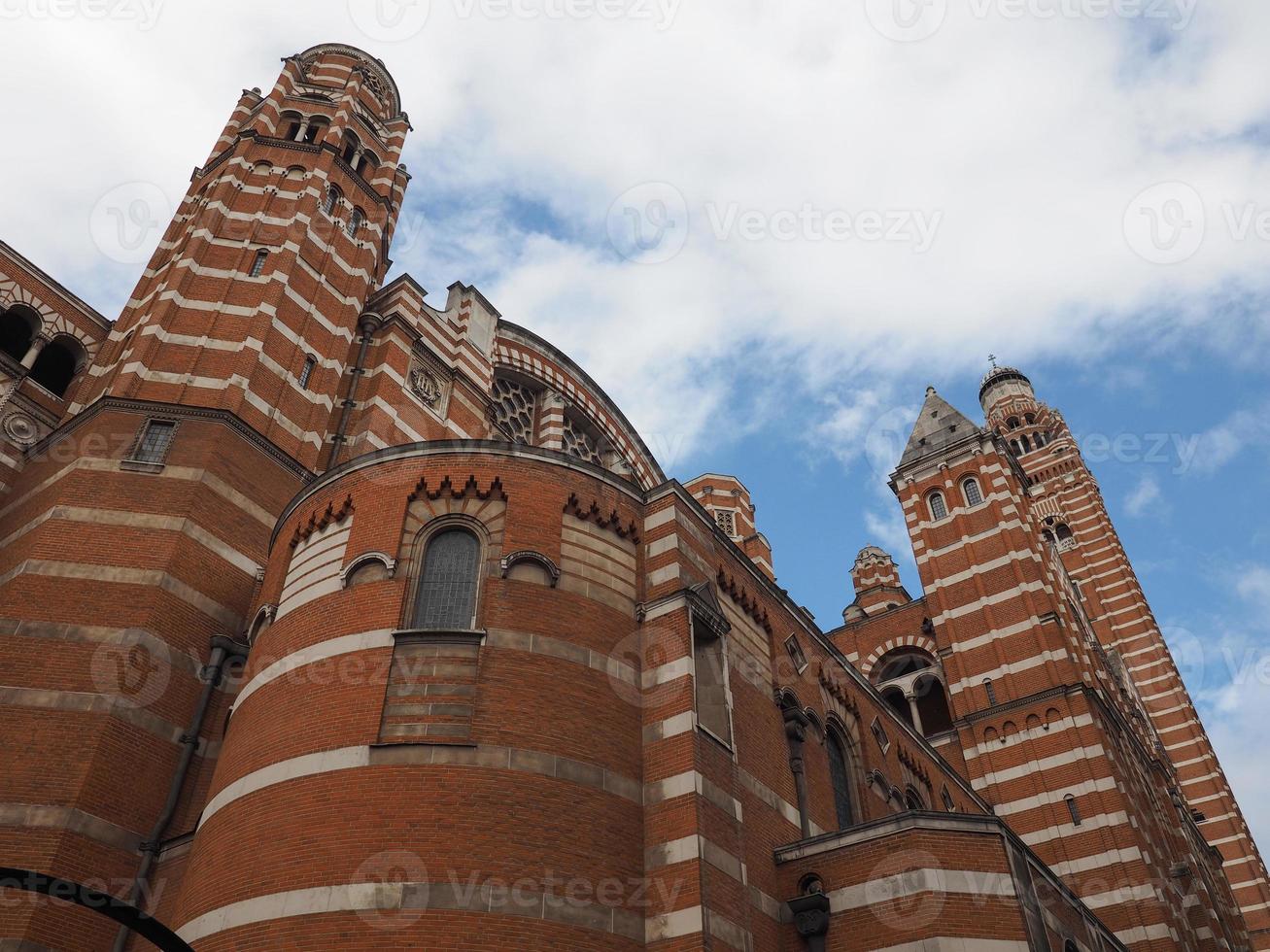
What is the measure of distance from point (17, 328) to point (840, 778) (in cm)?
2411

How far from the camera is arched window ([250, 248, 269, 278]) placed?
89.6 feet

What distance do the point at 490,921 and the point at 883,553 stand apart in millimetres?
45259

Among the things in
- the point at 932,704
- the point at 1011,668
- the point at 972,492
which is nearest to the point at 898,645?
the point at 932,704

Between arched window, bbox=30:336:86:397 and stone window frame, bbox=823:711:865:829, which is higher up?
arched window, bbox=30:336:86:397

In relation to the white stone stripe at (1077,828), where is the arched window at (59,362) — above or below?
above

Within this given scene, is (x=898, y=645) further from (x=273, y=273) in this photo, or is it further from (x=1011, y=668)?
(x=273, y=273)

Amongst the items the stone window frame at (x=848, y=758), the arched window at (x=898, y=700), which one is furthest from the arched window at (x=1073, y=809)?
the stone window frame at (x=848, y=758)

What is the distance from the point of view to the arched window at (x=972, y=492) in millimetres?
41844

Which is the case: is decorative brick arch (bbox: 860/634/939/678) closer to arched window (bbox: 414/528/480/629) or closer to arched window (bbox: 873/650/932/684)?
arched window (bbox: 873/650/932/684)

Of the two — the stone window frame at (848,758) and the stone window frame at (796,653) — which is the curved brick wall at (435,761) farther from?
the stone window frame at (848,758)

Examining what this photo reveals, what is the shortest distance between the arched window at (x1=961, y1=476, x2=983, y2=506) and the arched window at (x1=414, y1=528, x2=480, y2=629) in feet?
95.8

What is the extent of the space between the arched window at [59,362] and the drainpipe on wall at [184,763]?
12.0 metres

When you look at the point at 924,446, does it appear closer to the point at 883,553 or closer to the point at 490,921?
the point at 883,553

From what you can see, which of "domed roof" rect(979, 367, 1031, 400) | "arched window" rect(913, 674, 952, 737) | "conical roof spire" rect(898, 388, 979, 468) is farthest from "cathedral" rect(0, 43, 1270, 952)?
"domed roof" rect(979, 367, 1031, 400)
